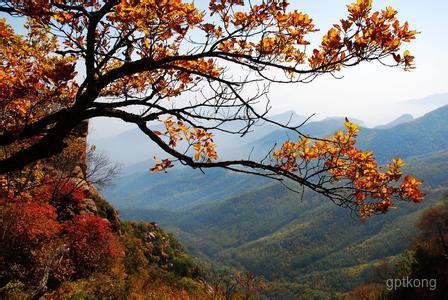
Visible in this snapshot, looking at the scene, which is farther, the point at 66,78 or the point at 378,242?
the point at 378,242

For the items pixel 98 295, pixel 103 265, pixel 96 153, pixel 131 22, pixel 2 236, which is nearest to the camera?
pixel 131 22

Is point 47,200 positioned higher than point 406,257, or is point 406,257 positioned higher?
point 47,200

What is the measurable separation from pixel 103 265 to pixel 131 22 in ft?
59.1

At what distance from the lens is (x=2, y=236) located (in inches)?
557

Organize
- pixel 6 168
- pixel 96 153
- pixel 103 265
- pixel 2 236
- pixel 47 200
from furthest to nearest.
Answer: pixel 96 153 → pixel 47 200 → pixel 103 265 → pixel 2 236 → pixel 6 168

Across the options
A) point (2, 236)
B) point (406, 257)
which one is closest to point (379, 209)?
point (2, 236)

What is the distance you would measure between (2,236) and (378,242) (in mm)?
190002

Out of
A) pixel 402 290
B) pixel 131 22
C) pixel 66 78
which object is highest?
pixel 131 22

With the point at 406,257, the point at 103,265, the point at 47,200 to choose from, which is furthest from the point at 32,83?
the point at 406,257

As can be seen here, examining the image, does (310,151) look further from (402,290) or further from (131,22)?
(402,290)

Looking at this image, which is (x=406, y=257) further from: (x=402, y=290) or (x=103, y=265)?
(x=103, y=265)

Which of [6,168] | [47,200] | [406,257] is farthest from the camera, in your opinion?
[406,257]

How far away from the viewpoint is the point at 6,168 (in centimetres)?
474

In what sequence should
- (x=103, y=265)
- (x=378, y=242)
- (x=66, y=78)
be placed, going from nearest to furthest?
(x=66, y=78) < (x=103, y=265) < (x=378, y=242)
